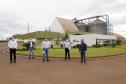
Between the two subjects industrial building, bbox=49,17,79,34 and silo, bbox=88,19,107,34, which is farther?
silo, bbox=88,19,107,34

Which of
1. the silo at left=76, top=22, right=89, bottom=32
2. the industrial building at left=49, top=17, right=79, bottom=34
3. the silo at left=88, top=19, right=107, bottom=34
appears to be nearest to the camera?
the industrial building at left=49, top=17, right=79, bottom=34

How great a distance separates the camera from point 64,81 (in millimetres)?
9461

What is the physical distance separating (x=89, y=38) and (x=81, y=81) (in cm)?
4782

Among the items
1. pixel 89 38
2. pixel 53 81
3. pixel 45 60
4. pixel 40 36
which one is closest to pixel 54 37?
pixel 40 36

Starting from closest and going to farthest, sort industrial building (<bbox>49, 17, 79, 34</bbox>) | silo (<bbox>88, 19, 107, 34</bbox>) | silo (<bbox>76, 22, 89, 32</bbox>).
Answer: industrial building (<bbox>49, 17, 79, 34</bbox>), silo (<bbox>88, 19, 107, 34</bbox>), silo (<bbox>76, 22, 89, 32</bbox>)

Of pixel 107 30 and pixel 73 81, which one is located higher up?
pixel 107 30

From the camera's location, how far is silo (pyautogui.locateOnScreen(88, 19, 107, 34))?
257 ft

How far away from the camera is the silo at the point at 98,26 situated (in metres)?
78.2

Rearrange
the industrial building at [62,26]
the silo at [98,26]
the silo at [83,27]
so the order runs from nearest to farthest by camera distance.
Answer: the industrial building at [62,26] < the silo at [98,26] < the silo at [83,27]

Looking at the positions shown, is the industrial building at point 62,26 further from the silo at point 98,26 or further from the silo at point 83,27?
the silo at point 98,26

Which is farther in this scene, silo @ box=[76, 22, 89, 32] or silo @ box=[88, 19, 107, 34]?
silo @ box=[76, 22, 89, 32]

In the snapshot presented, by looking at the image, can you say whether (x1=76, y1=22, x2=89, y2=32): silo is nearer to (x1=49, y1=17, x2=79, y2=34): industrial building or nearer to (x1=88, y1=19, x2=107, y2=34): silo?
(x1=88, y1=19, x2=107, y2=34): silo

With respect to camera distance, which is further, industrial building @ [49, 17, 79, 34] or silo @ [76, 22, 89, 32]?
silo @ [76, 22, 89, 32]

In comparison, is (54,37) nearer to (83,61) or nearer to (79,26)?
(79,26)
